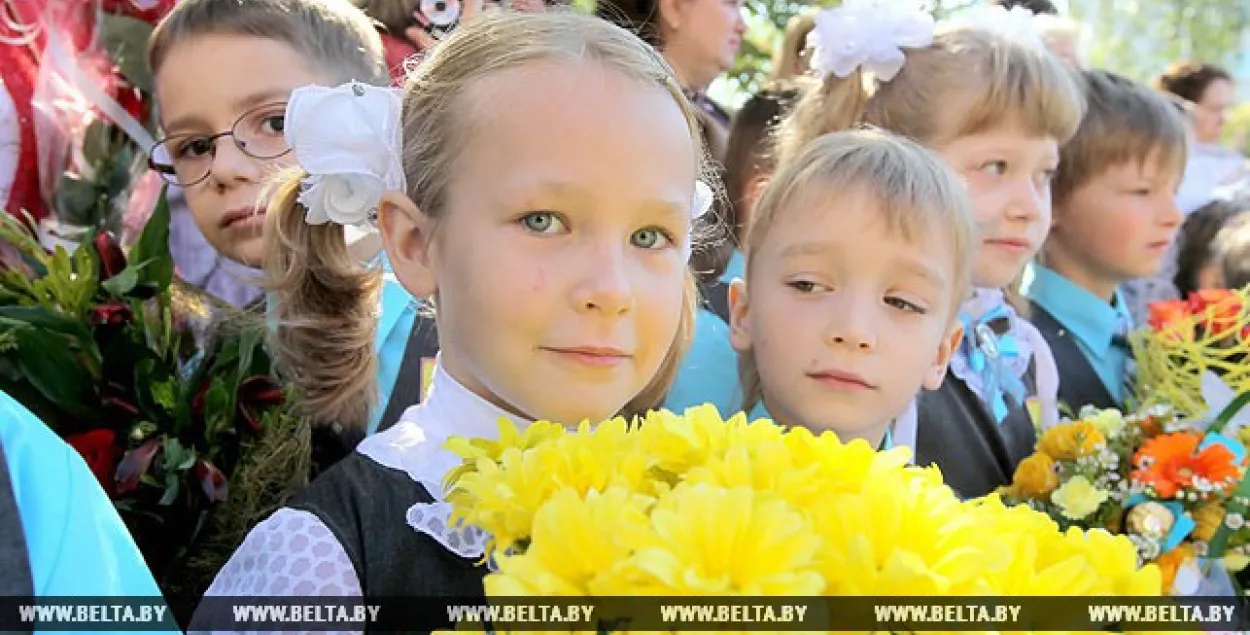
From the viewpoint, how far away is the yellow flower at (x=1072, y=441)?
2633mm

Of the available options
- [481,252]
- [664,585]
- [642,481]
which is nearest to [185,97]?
[481,252]

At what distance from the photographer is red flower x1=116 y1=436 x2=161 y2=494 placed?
1884 mm

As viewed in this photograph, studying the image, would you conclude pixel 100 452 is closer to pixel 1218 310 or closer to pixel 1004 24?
pixel 1004 24

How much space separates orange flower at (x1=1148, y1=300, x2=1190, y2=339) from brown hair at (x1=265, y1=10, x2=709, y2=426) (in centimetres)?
163

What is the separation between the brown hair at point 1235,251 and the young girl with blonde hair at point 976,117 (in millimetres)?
1308

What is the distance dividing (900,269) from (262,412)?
1117 mm

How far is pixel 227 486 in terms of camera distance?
2.00 metres

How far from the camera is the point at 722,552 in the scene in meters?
1.04

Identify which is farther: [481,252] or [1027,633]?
[481,252]

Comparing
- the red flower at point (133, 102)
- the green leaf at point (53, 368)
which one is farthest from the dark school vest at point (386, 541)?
the red flower at point (133, 102)

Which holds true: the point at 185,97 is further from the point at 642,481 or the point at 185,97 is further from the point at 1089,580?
the point at 1089,580

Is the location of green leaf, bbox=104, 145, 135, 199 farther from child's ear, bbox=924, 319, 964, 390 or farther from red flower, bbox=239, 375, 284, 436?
child's ear, bbox=924, 319, 964, 390

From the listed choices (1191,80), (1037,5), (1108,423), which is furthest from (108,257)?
(1191,80)

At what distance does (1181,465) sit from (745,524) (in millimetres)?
1734
